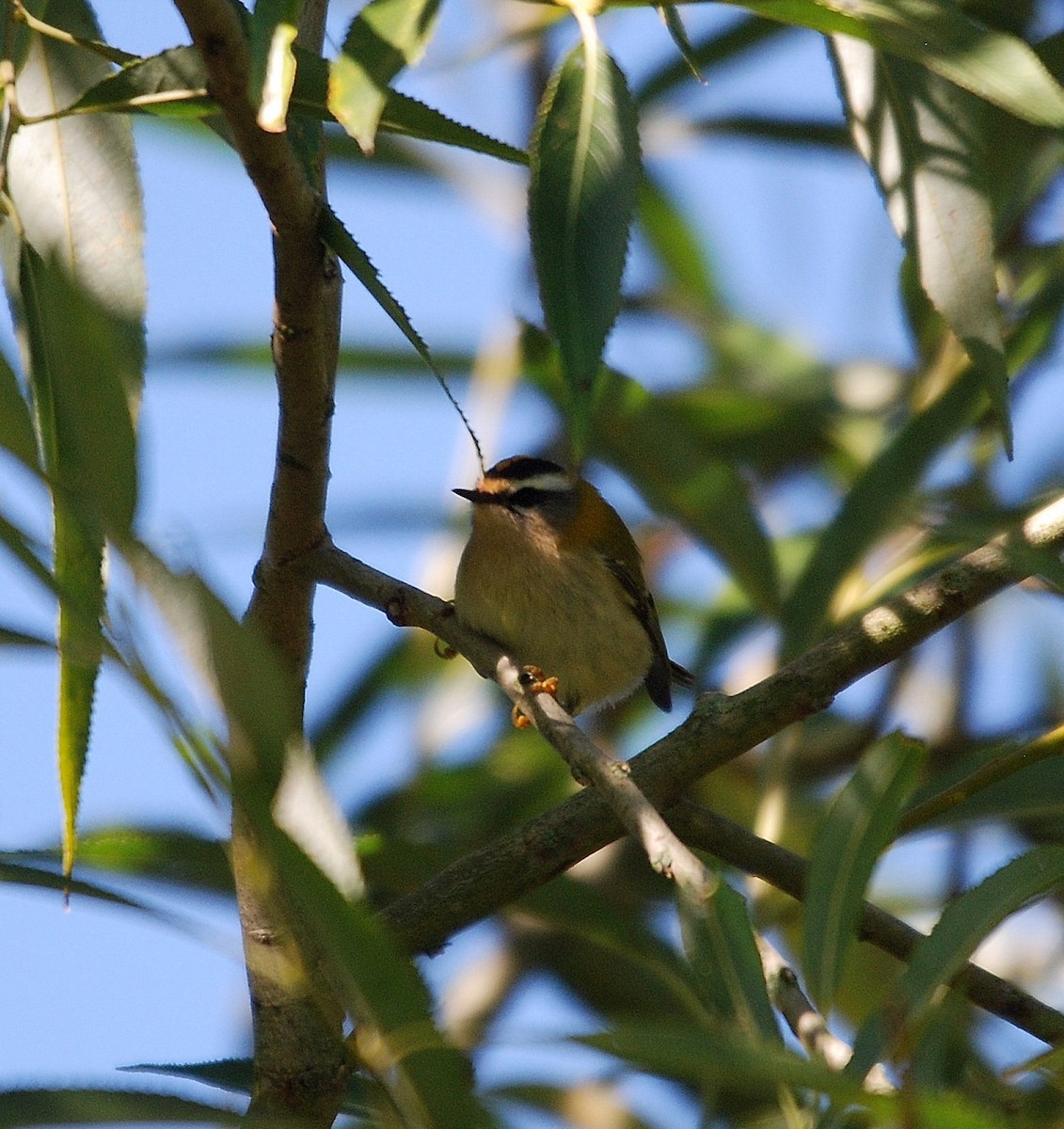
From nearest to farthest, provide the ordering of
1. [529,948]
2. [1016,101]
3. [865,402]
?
[1016,101]
[529,948]
[865,402]

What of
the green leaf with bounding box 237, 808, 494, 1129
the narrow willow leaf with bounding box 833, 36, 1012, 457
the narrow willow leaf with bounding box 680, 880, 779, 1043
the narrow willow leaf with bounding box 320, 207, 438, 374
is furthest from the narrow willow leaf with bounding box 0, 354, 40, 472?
Result: the narrow willow leaf with bounding box 833, 36, 1012, 457

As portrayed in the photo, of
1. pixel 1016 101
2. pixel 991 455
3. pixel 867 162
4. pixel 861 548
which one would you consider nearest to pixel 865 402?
pixel 991 455

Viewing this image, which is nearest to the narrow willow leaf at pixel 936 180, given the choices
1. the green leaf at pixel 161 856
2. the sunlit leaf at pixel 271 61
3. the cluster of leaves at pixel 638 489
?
the cluster of leaves at pixel 638 489

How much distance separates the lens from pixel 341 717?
364 cm

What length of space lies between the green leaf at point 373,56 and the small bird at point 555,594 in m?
1.76

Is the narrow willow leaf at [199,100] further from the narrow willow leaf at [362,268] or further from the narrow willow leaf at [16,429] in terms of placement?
the narrow willow leaf at [16,429]

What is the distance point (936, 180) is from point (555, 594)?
5.39ft

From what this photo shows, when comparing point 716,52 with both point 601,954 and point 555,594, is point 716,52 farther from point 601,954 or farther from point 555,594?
point 601,954

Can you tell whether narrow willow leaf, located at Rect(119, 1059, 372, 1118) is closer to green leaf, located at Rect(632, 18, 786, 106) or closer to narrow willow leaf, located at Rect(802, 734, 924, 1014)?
narrow willow leaf, located at Rect(802, 734, 924, 1014)

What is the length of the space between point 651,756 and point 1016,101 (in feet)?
2.44

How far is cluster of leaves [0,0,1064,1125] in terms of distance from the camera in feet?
3.11

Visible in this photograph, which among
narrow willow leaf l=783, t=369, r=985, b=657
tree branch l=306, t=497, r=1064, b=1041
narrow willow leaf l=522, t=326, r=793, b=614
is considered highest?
narrow willow leaf l=522, t=326, r=793, b=614

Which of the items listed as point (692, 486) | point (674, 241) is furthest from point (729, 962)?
point (674, 241)

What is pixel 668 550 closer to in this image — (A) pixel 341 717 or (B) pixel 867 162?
(A) pixel 341 717
